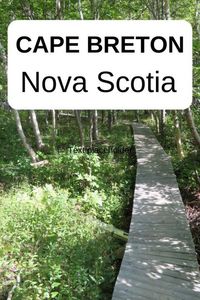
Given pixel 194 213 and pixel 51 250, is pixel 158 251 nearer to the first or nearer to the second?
pixel 51 250

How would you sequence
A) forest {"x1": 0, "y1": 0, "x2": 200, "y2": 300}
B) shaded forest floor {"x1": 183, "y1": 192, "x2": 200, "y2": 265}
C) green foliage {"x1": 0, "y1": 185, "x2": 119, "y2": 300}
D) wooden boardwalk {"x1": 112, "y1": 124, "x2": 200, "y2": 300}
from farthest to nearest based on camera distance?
shaded forest floor {"x1": 183, "y1": 192, "x2": 200, "y2": 265} < forest {"x1": 0, "y1": 0, "x2": 200, "y2": 300} < green foliage {"x1": 0, "y1": 185, "x2": 119, "y2": 300} < wooden boardwalk {"x1": 112, "y1": 124, "x2": 200, "y2": 300}

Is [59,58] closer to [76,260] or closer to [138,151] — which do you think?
[76,260]

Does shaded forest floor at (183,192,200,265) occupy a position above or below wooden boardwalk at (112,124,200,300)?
below

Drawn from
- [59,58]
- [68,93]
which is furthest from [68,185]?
[59,58]

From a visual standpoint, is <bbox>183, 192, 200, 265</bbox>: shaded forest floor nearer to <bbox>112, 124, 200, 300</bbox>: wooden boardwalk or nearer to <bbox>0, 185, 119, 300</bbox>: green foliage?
<bbox>112, 124, 200, 300</bbox>: wooden boardwalk

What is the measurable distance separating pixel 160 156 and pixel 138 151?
1.24m

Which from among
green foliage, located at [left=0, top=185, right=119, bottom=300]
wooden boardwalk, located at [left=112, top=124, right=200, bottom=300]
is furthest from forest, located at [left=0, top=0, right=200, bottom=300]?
wooden boardwalk, located at [left=112, top=124, right=200, bottom=300]

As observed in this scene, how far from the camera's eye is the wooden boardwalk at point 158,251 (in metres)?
5.19

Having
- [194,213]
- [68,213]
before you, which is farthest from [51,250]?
[194,213]

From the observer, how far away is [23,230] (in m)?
7.04

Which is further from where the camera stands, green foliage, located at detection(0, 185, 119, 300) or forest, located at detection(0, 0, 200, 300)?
forest, located at detection(0, 0, 200, 300)

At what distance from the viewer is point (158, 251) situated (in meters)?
6.30

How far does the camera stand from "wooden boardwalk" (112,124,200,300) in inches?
204

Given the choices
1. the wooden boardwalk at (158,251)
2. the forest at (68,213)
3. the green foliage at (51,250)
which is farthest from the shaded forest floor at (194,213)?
the green foliage at (51,250)
